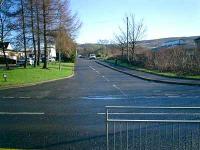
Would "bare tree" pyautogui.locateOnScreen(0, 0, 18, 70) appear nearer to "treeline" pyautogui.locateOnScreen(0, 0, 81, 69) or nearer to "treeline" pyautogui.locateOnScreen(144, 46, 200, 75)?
"treeline" pyautogui.locateOnScreen(0, 0, 81, 69)

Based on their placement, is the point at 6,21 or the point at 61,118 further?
the point at 6,21

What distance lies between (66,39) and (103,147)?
136ft

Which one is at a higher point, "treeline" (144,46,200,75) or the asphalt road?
"treeline" (144,46,200,75)

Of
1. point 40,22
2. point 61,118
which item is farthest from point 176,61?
point 61,118

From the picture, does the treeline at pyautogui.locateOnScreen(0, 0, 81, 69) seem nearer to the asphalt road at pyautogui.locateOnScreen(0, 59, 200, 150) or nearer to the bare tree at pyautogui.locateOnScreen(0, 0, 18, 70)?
the bare tree at pyautogui.locateOnScreen(0, 0, 18, 70)

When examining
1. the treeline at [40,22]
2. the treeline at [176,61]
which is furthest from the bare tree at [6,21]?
the treeline at [176,61]

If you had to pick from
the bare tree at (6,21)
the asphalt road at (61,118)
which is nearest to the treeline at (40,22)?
the bare tree at (6,21)

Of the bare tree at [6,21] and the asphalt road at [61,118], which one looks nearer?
the asphalt road at [61,118]

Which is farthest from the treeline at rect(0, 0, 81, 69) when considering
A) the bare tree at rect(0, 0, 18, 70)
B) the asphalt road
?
the asphalt road

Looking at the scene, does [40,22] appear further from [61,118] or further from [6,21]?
[61,118]

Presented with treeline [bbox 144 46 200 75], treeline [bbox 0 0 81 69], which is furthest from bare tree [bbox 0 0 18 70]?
treeline [bbox 144 46 200 75]

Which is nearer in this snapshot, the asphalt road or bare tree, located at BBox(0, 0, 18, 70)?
the asphalt road

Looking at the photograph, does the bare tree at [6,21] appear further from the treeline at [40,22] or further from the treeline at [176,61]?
the treeline at [176,61]

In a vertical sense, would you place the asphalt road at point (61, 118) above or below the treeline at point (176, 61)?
below
